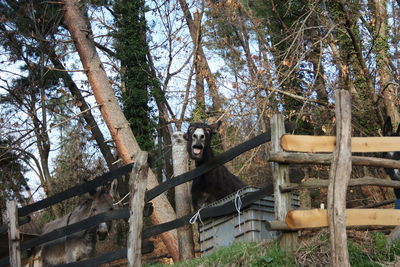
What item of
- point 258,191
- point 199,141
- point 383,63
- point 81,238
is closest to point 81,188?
point 81,238

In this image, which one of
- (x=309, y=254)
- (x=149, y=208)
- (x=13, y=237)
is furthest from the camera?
(x=13, y=237)

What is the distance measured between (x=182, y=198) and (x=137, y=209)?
2273mm

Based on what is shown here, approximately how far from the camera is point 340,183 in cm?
641

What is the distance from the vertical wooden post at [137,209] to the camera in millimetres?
7309

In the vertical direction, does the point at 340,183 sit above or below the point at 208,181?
above

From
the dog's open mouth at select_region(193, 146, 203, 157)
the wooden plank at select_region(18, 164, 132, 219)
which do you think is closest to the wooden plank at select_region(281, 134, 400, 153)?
the dog's open mouth at select_region(193, 146, 203, 157)

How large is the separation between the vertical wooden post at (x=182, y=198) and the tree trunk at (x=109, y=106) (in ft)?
4.05

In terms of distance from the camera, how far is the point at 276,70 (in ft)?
41.8

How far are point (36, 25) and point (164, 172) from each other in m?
7.40

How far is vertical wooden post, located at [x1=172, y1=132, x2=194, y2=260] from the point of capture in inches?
371

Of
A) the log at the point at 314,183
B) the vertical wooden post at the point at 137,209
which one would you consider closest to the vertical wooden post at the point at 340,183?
the log at the point at 314,183

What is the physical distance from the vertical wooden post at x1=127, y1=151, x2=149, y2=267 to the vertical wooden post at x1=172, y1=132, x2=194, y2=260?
6.00 ft

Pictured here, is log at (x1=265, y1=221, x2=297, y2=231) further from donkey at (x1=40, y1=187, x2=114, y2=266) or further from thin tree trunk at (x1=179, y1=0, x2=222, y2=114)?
thin tree trunk at (x1=179, y1=0, x2=222, y2=114)

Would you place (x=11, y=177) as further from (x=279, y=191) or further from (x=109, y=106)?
(x=279, y=191)
